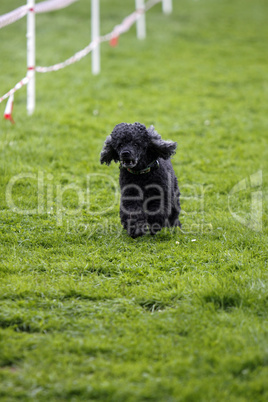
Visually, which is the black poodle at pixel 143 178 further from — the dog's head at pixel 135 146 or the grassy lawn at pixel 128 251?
the grassy lawn at pixel 128 251

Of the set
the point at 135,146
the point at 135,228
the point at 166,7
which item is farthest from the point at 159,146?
the point at 166,7

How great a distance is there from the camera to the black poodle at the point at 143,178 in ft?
17.5

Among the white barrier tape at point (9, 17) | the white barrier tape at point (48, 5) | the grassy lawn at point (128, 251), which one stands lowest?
the grassy lawn at point (128, 251)

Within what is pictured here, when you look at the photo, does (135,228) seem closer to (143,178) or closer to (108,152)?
(143,178)

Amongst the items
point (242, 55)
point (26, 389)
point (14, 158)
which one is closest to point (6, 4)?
point (242, 55)

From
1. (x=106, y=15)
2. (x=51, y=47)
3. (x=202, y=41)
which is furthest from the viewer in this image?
(x=106, y=15)

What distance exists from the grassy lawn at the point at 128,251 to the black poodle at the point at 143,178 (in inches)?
8.3

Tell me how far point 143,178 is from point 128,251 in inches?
34.3

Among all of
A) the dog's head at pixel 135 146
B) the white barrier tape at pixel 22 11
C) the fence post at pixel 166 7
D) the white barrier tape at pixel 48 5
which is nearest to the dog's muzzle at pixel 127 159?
the dog's head at pixel 135 146

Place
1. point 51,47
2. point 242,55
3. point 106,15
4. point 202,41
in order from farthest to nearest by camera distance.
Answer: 1. point 106,15
2. point 202,41
3. point 242,55
4. point 51,47

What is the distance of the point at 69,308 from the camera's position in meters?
4.07

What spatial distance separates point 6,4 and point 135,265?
17.7 meters

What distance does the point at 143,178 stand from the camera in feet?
18.3

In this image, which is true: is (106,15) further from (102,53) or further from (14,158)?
(14,158)
